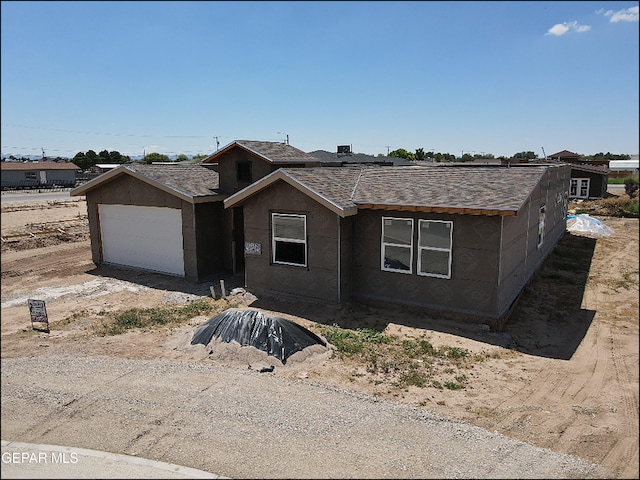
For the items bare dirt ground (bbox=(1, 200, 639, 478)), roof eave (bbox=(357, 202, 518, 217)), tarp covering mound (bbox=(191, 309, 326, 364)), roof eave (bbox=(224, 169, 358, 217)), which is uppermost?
roof eave (bbox=(224, 169, 358, 217))

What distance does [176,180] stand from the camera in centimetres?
1588

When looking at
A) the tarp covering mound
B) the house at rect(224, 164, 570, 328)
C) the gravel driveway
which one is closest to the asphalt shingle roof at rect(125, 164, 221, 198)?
the house at rect(224, 164, 570, 328)

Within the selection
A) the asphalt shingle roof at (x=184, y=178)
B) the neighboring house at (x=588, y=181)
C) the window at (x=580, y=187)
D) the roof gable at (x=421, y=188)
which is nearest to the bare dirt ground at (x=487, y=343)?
the roof gable at (x=421, y=188)

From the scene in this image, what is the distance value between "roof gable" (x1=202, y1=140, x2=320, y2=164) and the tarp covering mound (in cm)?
668

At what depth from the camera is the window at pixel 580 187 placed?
3900 centimetres

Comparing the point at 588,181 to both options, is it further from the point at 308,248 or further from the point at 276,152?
the point at 308,248

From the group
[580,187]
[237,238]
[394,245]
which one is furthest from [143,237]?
[580,187]

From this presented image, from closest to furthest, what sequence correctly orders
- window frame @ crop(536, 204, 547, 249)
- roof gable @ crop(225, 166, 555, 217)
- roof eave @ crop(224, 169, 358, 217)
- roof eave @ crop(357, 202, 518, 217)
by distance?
roof eave @ crop(357, 202, 518, 217) < roof gable @ crop(225, 166, 555, 217) < roof eave @ crop(224, 169, 358, 217) < window frame @ crop(536, 204, 547, 249)

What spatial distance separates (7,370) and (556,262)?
1759 cm

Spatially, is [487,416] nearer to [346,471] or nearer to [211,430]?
[346,471]

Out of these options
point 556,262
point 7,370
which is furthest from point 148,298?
point 556,262

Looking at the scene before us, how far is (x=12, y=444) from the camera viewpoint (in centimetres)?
557

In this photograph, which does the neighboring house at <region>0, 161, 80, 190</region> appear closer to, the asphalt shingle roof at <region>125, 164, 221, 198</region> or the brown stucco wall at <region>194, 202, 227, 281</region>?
the asphalt shingle roof at <region>125, 164, 221, 198</region>

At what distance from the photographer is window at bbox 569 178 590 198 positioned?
39.0 meters
